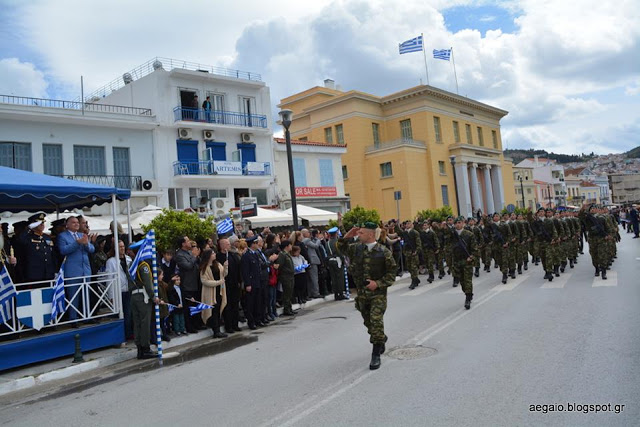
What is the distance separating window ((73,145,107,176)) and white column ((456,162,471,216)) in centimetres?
3439

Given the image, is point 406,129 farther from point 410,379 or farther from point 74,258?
point 410,379

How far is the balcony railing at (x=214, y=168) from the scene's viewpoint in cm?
2781

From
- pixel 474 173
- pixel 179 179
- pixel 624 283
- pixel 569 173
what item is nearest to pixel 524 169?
pixel 474 173

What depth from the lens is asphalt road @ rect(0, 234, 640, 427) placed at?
15.6 ft

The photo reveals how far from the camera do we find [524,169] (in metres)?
88.8

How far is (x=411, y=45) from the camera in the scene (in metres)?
40.1

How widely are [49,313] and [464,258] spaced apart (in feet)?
27.1

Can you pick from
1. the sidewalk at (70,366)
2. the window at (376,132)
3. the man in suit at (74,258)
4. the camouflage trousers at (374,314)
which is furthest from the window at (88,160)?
the window at (376,132)

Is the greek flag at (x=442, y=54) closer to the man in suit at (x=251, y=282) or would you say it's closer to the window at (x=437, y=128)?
the window at (x=437, y=128)

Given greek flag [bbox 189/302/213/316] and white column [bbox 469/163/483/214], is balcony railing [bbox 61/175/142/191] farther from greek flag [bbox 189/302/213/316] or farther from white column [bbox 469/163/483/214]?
white column [bbox 469/163/483/214]

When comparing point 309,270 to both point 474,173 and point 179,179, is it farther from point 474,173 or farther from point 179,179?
point 474,173

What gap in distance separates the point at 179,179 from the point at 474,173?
1336 inches

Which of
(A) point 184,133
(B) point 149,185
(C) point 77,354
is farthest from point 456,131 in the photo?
(C) point 77,354

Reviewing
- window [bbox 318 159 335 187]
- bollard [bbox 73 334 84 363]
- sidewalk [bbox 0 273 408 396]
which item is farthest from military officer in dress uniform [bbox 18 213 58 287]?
window [bbox 318 159 335 187]
